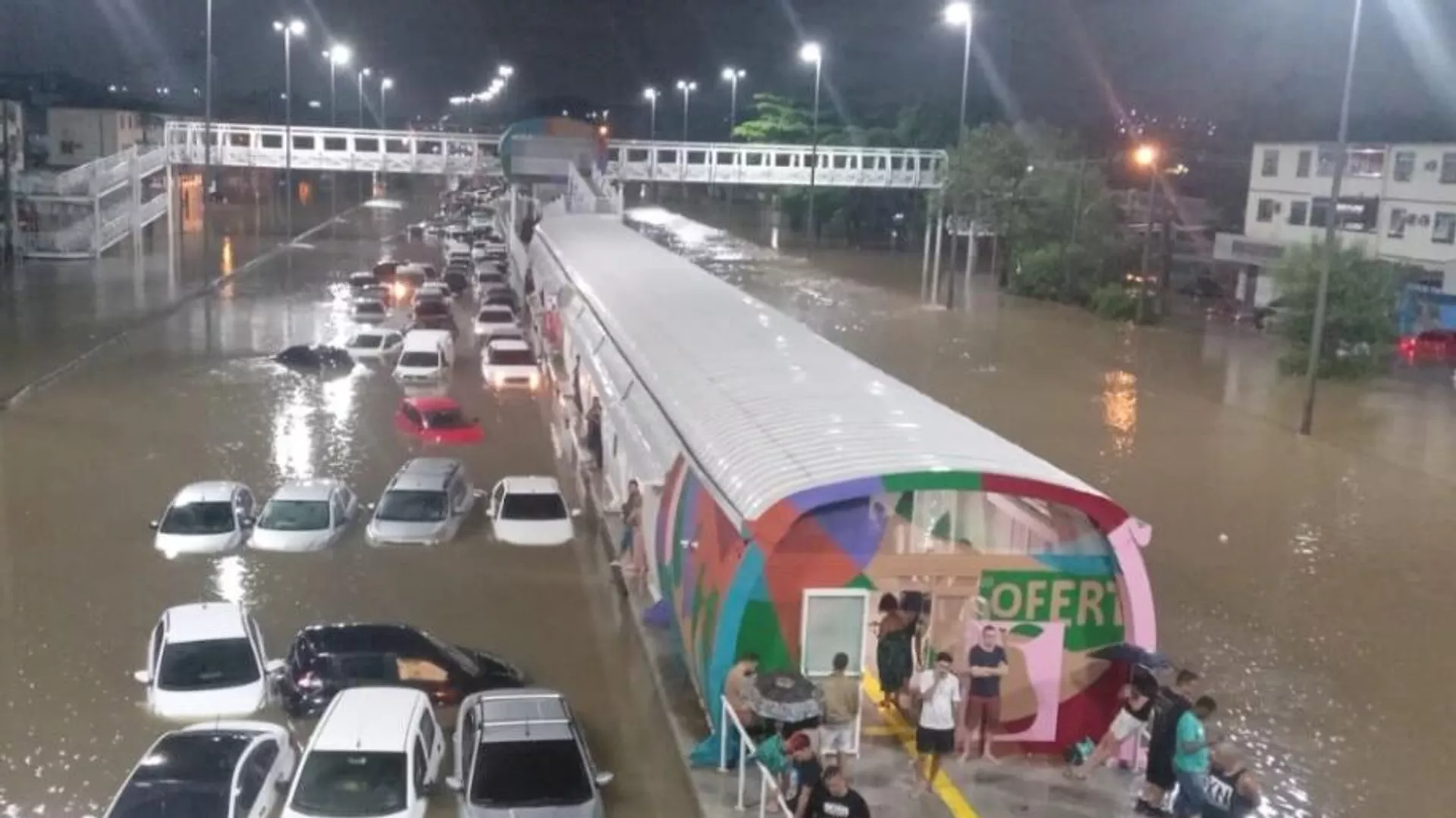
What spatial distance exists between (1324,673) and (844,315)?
90.3 feet

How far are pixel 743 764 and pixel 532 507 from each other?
26.9 feet

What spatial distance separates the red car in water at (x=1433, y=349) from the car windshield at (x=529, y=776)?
32.0 m

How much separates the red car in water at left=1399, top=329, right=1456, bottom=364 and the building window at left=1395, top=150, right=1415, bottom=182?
28.9 ft

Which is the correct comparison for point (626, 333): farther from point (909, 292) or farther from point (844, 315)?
point (909, 292)

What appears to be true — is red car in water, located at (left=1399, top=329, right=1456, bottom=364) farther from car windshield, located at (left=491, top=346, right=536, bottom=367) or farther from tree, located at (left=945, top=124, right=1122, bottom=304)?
car windshield, located at (left=491, top=346, right=536, bottom=367)

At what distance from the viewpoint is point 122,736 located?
10.6 meters

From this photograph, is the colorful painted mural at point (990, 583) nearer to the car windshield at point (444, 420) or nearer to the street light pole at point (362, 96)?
the car windshield at point (444, 420)

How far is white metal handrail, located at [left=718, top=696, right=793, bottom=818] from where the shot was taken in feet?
28.2

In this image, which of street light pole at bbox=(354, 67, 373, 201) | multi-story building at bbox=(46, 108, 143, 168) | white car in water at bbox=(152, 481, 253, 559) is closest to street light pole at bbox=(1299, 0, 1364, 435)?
white car in water at bbox=(152, 481, 253, 559)

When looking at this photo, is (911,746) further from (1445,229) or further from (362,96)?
(362,96)

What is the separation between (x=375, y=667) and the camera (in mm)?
11438

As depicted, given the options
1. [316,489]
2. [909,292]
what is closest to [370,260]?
[909,292]

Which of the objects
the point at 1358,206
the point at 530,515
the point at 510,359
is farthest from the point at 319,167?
the point at 530,515

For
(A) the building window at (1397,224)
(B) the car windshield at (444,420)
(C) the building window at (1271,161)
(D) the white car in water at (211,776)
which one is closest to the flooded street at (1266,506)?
(D) the white car in water at (211,776)
